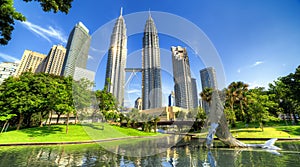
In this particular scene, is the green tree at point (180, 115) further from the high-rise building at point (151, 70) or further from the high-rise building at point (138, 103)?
the high-rise building at point (138, 103)

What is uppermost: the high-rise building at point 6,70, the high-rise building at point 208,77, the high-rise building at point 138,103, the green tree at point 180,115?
the high-rise building at point 6,70

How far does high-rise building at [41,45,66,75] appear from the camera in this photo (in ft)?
330

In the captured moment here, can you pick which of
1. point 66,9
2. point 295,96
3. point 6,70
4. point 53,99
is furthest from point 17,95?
point 6,70

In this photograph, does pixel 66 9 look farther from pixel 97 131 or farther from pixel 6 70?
pixel 6 70

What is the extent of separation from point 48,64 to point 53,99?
90.5 meters

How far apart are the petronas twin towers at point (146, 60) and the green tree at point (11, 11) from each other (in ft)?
8.22

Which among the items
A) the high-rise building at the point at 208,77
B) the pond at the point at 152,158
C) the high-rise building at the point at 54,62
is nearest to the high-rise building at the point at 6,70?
the high-rise building at the point at 54,62

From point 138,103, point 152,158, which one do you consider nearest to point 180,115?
point 138,103

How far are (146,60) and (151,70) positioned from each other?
14.5 inches

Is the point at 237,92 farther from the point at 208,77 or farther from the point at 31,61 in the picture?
the point at 31,61

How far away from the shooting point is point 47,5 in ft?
17.1

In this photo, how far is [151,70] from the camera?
5.03 metres

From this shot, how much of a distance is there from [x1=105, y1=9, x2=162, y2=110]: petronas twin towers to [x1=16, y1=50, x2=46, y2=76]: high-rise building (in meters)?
120

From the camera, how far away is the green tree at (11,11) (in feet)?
16.8
